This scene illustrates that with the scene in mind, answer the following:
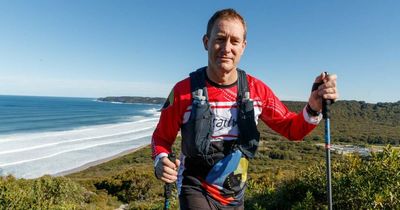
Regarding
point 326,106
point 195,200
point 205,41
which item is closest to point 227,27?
point 205,41

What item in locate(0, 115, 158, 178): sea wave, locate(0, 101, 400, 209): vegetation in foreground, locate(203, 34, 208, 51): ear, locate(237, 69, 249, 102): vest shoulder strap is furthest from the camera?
locate(0, 115, 158, 178): sea wave

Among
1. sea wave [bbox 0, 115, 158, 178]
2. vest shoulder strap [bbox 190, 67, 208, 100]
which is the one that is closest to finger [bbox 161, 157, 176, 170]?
vest shoulder strap [bbox 190, 67, 208, 100]

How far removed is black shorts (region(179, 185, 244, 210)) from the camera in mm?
2801

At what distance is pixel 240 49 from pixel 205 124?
2.30 ft

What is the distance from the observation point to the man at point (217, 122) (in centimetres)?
284

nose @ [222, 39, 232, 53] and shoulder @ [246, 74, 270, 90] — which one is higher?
nose @ [222, 39, 232, 53]

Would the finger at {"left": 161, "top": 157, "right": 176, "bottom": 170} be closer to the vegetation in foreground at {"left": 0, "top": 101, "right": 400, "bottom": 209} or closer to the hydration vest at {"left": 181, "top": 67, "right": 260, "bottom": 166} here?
the hydration vest at {"left": 181, "top": 67, "right": 260, "bottom": 166}

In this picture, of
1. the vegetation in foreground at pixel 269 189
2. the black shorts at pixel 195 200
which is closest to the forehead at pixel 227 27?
the black shorts at pixel 195 200

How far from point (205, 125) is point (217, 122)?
0.15 metres

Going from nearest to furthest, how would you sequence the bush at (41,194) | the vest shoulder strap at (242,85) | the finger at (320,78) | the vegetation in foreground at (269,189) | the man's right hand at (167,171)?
1. the man's right hand at (167,171)
2. the finger at (320,78)
3. the vest shoulder strap at (242,85)
4. the vegetation in foreground at (269,189)
5. the bush at (41,194)

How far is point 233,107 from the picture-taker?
297 cm

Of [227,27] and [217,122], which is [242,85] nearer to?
[217,122]

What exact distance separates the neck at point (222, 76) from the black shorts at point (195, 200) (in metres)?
0.89

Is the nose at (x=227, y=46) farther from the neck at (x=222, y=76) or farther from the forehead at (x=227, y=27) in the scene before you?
the neck at (x=222, y=76)
